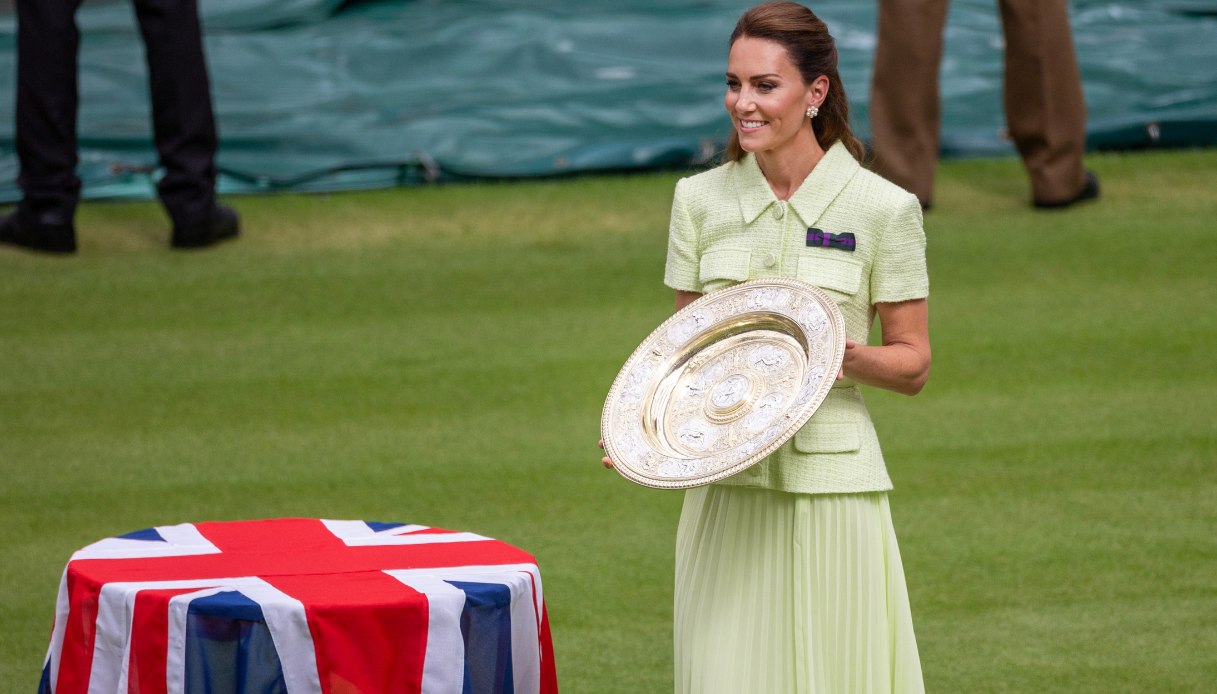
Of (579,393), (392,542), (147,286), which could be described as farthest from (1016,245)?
(392,542)

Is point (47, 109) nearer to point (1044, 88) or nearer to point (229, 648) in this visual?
point (1044, 88)

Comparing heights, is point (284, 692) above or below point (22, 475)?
above

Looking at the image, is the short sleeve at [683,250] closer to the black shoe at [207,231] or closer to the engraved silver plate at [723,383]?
the engraved silver plate at [723,383]

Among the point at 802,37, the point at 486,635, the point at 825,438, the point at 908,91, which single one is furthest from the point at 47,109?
the point at 825,438

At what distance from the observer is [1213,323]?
22.1ft

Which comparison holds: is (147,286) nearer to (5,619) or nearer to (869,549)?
(5,619)

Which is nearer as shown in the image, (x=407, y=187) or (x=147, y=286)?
(x=147, y=286)

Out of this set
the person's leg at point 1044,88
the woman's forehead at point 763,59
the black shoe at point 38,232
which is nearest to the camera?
the woman's forehead at point 763,59

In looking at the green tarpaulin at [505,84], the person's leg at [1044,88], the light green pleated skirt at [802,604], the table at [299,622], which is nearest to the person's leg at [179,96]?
the green tarpaulin at [505,84]

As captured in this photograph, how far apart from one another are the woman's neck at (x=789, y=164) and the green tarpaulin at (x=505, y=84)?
17.2 ft

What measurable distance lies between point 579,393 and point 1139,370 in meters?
2.09

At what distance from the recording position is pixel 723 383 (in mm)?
3100

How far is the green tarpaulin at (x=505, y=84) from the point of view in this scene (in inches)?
333

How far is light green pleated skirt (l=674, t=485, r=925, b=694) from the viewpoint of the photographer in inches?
121
